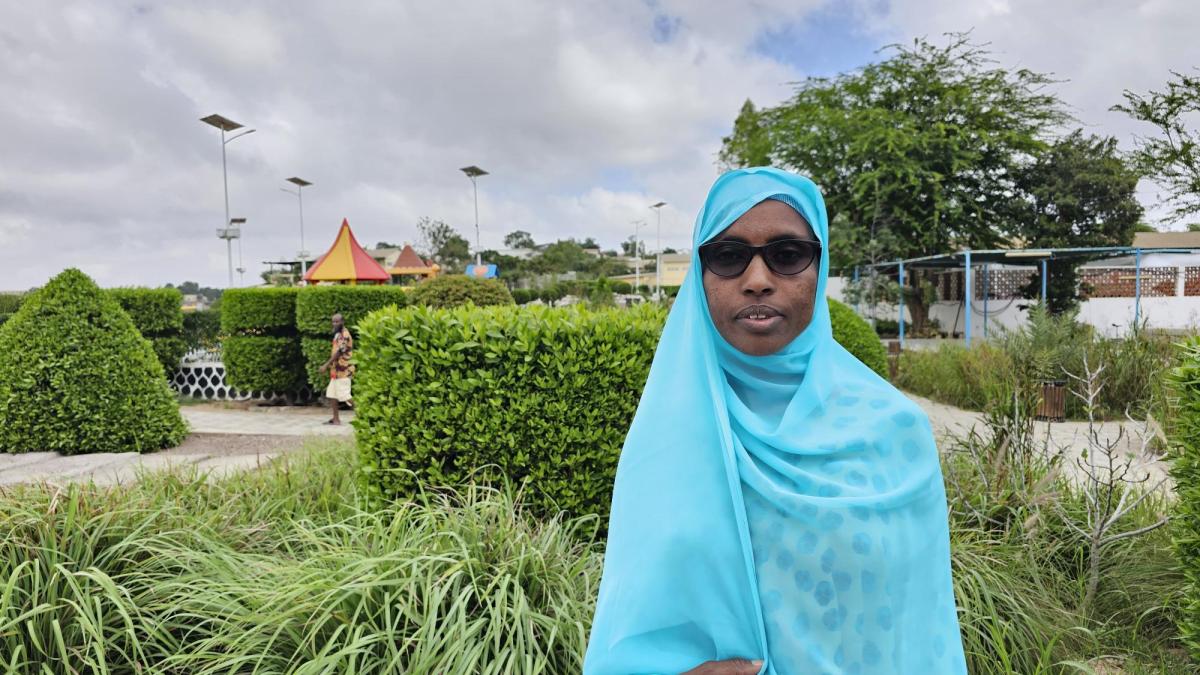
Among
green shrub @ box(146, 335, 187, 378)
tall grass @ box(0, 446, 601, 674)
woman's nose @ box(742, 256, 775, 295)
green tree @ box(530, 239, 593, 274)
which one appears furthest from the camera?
green tree @ box(530, 239, 593, 274)

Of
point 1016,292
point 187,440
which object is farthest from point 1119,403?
point 1016,292

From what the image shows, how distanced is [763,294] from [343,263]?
28387 mm

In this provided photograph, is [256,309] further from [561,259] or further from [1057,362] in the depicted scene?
[561,259]

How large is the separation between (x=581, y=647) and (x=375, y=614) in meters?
0.83

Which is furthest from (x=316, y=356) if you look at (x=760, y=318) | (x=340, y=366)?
(x=760, y=318)

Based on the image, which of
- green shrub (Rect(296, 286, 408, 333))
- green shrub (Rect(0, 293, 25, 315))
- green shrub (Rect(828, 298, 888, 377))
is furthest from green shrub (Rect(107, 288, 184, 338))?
green shrub (Rect(828, 298, 888, 377))

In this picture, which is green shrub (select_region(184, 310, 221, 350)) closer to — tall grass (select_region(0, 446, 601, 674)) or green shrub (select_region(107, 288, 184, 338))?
green shrub (select_region(107, 288, 184, 338))

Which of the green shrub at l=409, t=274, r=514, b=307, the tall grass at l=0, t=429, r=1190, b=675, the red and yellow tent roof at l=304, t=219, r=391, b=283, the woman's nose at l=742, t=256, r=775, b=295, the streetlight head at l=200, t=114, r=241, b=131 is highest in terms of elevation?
the streetlight head at l=200, t=114, r=241, b=131

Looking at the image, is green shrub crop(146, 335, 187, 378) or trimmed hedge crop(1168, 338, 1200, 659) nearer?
trimmed hedge crop(1168, 338, 1200, 659)

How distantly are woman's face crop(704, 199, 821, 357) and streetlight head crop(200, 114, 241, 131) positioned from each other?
76.9 ft

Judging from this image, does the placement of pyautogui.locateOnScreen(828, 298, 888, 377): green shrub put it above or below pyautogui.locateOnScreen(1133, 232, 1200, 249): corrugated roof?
below

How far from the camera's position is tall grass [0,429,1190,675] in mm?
2588

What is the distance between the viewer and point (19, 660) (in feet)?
8.87

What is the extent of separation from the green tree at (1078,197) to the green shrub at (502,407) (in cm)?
2445
